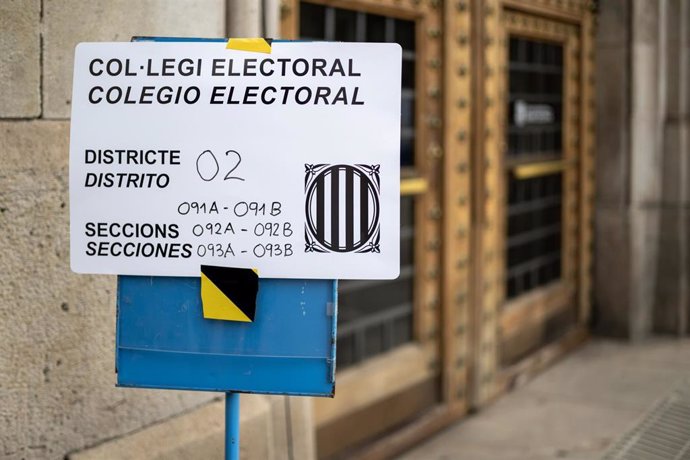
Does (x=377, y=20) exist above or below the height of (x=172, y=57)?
above

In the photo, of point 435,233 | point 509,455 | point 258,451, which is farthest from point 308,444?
point 435,233

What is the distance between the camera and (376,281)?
18.3 ft

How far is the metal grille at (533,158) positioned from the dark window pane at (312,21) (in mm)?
2319

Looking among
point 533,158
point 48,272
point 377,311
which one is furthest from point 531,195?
point 48,272

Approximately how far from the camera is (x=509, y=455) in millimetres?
5586

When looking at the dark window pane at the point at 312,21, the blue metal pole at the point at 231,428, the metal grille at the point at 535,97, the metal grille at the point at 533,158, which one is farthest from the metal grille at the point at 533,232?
the blue metal pole at the point at 231,428

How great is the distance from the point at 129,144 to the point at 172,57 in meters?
0.26

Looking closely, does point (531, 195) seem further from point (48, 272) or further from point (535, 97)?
point (48, 272)

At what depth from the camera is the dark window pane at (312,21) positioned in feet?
16.3

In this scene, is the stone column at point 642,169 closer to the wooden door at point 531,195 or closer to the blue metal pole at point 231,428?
the wooden door at point 531,195

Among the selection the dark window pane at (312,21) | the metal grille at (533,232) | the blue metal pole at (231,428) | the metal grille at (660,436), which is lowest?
the metal grille at (660,436)

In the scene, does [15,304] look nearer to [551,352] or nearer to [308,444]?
[308,444]

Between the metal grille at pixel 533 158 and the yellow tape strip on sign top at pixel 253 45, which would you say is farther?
the metal grille at pixel 533 158

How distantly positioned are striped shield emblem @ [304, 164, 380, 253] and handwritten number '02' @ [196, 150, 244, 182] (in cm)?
19
